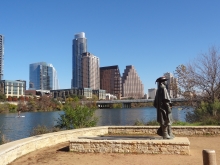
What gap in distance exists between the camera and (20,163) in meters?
8.13

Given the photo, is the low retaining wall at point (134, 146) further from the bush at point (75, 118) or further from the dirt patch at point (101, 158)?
the bush at point (75, 118)

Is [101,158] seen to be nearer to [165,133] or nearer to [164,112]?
[165,133]

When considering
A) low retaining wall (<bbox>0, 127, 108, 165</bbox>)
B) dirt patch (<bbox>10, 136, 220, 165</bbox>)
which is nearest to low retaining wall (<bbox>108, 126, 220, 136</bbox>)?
low retaining wall (<bbox>0, 127, 108, 165</bbox>)

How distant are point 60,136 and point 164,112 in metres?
4.99

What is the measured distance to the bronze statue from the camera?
402 inches

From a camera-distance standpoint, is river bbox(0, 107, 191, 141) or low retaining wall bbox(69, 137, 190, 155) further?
river bbox(0, 107, 191, 141)

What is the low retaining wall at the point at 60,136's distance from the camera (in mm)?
8226

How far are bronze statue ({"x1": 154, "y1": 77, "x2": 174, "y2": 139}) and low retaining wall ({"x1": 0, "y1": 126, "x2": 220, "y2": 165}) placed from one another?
374 centimetres

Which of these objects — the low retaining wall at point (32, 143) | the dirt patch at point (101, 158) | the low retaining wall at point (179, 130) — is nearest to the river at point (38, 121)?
the low retaining wall at point (179, 130)

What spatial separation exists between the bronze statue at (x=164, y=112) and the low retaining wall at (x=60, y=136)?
374 cm

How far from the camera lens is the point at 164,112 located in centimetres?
1036

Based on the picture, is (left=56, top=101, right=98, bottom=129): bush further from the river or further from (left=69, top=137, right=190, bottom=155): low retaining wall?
(left=69, top=137, right=190, bottom=155): low retaining wall

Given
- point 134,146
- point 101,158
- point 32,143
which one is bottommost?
point 101,158

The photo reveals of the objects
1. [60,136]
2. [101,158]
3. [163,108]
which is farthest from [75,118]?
[101,158]
